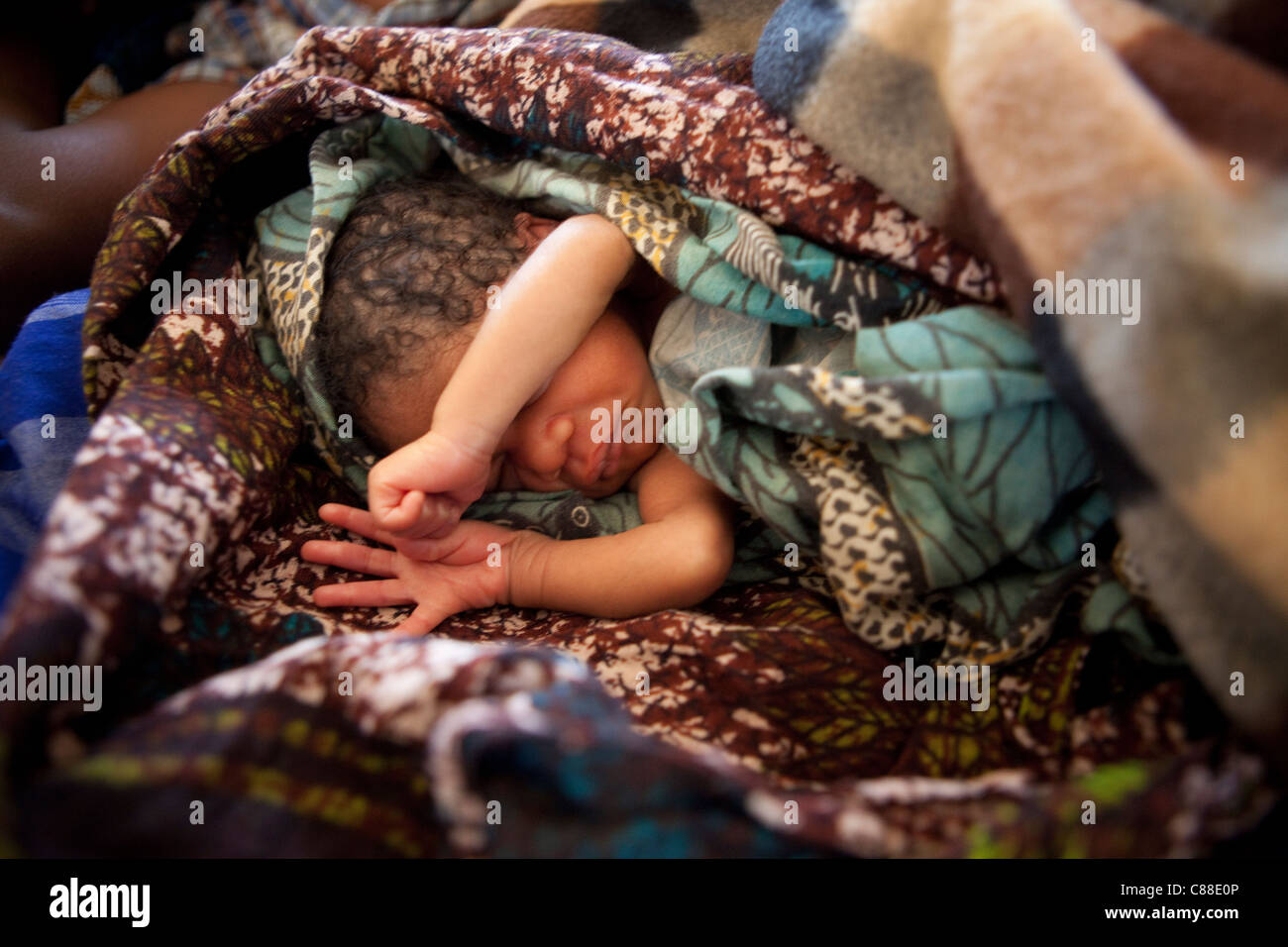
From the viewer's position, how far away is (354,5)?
143 cm

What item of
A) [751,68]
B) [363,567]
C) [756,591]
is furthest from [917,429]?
[363,567]

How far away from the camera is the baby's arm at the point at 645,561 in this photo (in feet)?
Answer: 2.91

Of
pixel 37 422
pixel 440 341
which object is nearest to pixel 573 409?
pixel 440 341

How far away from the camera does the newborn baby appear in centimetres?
88

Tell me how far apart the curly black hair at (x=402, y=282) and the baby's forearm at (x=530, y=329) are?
49 mm

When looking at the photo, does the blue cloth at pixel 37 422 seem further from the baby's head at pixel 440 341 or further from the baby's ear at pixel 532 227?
the baby's ear at pixel 532 227

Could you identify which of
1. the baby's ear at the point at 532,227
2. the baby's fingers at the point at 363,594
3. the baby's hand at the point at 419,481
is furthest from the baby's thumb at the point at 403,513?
the baby's ear at the point at 532,227

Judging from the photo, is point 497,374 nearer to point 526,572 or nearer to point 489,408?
point 489,408

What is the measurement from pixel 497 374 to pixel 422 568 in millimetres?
256

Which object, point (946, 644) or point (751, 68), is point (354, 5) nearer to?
point (751, 68)

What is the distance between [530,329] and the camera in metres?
0.89

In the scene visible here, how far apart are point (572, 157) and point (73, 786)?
0.86 m

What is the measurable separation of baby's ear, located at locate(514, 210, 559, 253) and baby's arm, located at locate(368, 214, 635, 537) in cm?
10
